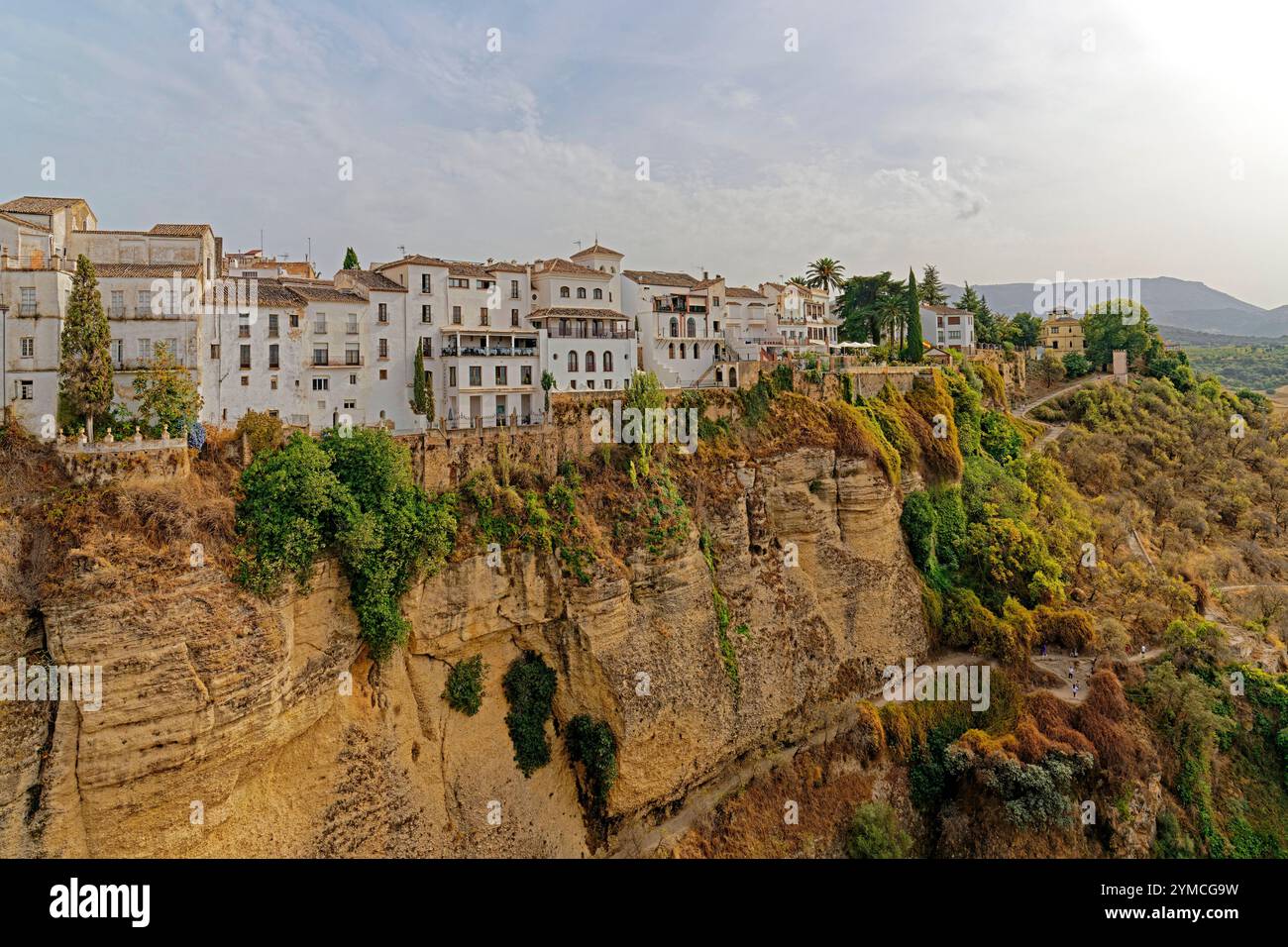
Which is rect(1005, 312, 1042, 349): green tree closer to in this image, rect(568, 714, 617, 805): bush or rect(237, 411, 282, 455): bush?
rect(568, 714, 617, 805): bush

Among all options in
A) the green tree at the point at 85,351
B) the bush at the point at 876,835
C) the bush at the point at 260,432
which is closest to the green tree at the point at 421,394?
the bush at the point at 260,432

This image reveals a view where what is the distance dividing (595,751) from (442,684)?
542 centimetres

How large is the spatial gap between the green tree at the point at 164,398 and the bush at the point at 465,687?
10.3 metres

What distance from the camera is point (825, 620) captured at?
33.7 metres

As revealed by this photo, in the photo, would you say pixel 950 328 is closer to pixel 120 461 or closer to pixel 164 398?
pixel 164 398

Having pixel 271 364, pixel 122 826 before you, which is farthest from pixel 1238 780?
pixel 271 364

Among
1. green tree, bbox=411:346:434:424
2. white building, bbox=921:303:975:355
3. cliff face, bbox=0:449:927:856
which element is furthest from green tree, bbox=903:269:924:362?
green tree, bbox=411:346:434:424

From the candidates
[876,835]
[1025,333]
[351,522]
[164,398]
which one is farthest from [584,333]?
[1025,333]

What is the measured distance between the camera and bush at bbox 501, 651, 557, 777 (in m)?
25.3

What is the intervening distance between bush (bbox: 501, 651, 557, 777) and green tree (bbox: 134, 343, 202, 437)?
12040 mm

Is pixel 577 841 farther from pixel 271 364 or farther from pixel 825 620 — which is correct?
pixel 271 364

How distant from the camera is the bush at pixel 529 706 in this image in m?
25.3

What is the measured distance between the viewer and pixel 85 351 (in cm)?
2131

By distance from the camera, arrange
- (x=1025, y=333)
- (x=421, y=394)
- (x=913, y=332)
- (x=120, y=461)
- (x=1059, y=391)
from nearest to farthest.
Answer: (x=120, y=461) → (x=421, y=394) → (x=913, y=332) → (x=1059, y=391) → (x=1025, y=333)
